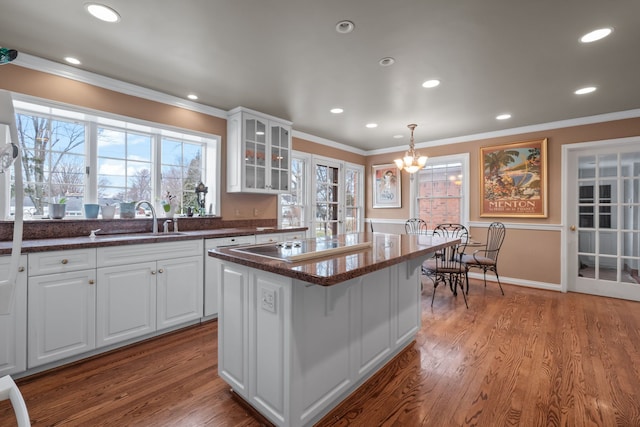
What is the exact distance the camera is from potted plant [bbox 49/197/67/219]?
104 inches

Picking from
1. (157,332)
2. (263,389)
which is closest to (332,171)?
(157,332)

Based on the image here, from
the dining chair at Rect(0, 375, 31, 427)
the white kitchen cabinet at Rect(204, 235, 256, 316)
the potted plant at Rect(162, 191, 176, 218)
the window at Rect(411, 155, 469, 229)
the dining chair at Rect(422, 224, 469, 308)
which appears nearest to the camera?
the dining chair at Rect(0, 375, 31, 427)

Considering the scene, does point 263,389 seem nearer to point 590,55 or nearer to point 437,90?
point 437,90

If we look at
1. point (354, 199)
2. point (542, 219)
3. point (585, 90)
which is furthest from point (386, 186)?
point (585, 90)

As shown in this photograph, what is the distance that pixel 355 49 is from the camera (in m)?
2.37

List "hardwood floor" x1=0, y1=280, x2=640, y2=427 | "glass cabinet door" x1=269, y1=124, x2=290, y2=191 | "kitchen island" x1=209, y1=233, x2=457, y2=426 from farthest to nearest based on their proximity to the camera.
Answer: "glass cabinet door" x1=269, y1=124, x2=290, y2=191
"hardwood floor" x1=0, y1=280, x2=640, y2=427
"kitchen island" x1=209, y1=233, x2=457, y2=426

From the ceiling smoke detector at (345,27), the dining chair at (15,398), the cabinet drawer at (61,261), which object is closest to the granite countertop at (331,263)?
the dining chair at (15,398)

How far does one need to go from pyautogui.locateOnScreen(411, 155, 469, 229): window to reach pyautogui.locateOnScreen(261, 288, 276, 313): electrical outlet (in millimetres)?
4404

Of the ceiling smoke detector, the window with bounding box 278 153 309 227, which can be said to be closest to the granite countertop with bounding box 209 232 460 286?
the ceiling smoke detector

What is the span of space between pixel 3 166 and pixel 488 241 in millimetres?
5353

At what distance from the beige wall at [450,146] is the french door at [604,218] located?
159 mm

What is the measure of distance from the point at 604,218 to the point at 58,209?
249 inches

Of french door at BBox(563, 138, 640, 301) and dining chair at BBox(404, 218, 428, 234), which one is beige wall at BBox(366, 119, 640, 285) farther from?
dining chair at BBox(404, 218, 428, 234)

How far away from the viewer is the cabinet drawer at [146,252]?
239cm
